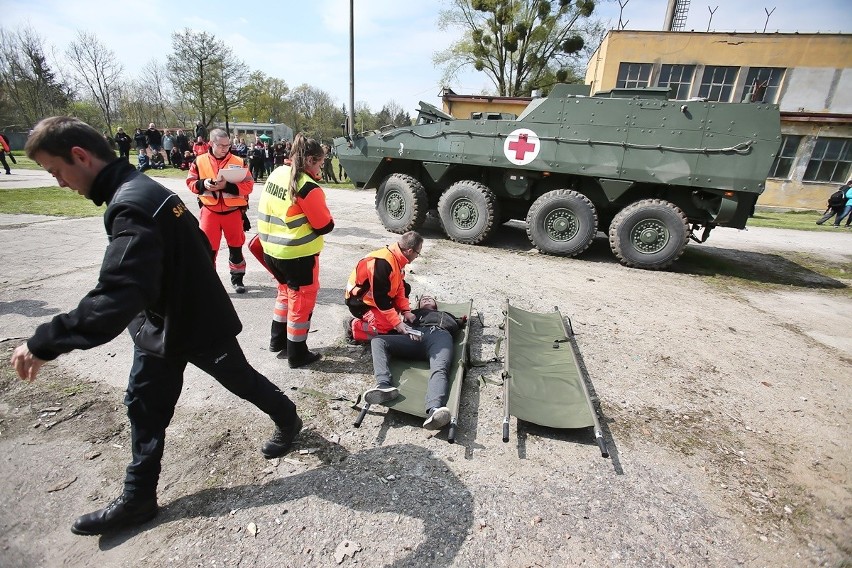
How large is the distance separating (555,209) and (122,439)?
6488 millimetres

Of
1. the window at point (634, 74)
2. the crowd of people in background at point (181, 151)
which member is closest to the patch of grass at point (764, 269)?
the crowd of people in background at point (181, 151)

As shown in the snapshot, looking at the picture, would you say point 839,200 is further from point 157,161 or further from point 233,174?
point 157,161

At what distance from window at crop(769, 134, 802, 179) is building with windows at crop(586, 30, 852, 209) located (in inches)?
1.3

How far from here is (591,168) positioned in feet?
22.4

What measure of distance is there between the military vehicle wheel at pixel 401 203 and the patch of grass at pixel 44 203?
5649mm

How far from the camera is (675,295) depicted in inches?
231

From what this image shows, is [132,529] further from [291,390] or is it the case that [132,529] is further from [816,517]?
[816,517]

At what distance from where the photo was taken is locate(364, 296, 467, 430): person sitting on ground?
278cm

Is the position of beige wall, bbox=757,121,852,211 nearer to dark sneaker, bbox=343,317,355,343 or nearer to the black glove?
dark sneaker, bbox=343,317,355,343

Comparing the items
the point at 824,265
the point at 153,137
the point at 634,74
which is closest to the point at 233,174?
the point at 824,265

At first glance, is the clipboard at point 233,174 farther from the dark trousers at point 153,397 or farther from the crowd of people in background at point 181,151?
the crowd of people in background at point 181,151

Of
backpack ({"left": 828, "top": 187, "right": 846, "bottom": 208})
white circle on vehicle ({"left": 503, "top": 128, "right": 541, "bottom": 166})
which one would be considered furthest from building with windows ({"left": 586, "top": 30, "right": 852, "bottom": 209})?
white circle on vehicle ({"left": 503, "top": 128, "right": 541, "bottom": 166})

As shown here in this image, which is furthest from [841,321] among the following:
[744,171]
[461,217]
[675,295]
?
[461,217]

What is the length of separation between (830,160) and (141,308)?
24262 millimetres
